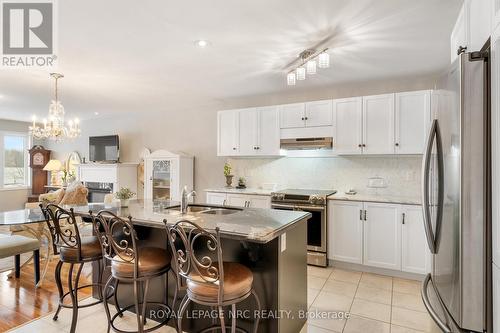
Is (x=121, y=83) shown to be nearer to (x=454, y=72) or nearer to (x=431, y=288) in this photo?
(x=454, y=72)

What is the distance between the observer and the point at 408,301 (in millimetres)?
2812

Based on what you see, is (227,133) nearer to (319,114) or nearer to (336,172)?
(319,114)

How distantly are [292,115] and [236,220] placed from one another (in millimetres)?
2583

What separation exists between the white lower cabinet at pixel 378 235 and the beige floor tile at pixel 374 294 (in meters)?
0.46

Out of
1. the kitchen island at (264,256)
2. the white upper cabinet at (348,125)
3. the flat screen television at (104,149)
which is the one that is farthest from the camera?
the flat screen television at (104,149)

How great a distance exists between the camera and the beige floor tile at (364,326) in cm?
233

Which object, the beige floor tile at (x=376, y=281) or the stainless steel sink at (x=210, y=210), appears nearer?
the stainless steel sink at (x=210, y=210)

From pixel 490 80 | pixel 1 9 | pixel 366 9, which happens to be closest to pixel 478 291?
pixel 490 80

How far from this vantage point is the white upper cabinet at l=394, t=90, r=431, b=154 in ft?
11.2

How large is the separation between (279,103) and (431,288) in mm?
3549

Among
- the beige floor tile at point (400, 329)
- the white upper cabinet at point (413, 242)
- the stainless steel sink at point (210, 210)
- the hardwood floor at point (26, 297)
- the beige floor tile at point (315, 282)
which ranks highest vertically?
the stainless steel sink at point (210, 210)

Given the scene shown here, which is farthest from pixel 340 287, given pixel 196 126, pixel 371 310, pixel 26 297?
pixel 196 126

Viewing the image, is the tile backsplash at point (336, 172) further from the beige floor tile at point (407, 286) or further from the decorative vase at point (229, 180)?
the beige floor tile at point (407, 286)

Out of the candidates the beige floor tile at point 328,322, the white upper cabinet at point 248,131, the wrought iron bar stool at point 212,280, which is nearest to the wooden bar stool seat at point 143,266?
the wrought iron bar stool at point 212,280
